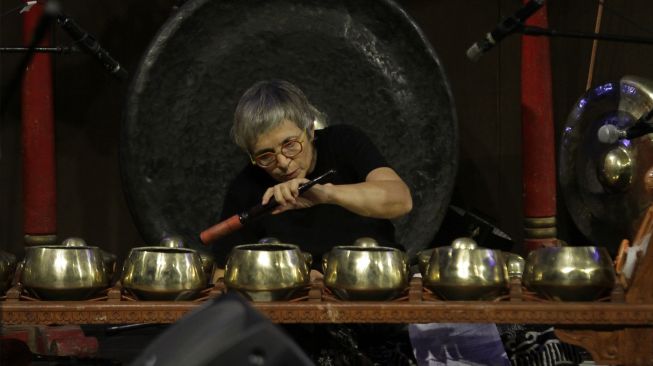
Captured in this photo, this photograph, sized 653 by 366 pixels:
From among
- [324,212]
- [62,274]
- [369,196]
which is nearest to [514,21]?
[369,196]

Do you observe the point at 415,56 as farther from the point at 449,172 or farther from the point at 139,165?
Result: the point at 139,165

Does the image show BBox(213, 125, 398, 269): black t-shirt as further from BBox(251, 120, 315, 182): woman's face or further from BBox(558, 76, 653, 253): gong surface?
BBox(558, 76, 653, 253): gong surface

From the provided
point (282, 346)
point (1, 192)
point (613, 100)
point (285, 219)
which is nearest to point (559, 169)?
point (613, 100)

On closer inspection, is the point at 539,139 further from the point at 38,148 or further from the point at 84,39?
the point at 38,148

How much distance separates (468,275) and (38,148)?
161cm

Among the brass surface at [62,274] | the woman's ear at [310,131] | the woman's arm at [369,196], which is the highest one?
the woman's ear at [310,131]

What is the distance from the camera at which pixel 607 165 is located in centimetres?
251

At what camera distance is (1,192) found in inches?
120

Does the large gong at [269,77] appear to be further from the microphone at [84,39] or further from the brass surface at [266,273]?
the brass surface at [266,273]

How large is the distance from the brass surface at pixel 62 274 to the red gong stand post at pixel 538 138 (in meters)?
1.43

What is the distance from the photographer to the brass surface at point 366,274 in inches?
56.3

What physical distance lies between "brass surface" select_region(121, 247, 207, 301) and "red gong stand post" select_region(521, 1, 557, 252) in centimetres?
136

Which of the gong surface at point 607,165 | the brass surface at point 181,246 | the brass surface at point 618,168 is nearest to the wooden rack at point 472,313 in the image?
the brass surface at point 181,246

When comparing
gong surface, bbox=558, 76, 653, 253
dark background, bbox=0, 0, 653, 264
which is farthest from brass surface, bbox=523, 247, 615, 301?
dark background, bbox=0, 0, 653, 264
